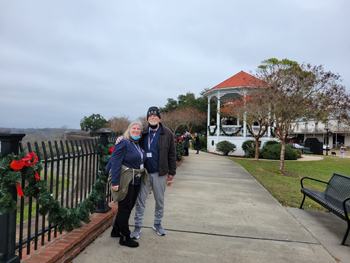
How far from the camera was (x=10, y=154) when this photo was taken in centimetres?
216

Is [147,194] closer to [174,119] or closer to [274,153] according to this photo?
[274,153]

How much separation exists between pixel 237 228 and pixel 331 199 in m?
2.04

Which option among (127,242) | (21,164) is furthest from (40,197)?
(127,242)

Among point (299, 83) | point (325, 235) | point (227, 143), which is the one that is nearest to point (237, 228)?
point (325, 235)

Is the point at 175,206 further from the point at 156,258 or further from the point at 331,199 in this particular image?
the point at 331,199

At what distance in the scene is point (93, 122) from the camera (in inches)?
2047

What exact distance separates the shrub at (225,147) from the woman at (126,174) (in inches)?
667

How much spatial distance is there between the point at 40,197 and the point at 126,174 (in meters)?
0.97

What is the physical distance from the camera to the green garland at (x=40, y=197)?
207cm

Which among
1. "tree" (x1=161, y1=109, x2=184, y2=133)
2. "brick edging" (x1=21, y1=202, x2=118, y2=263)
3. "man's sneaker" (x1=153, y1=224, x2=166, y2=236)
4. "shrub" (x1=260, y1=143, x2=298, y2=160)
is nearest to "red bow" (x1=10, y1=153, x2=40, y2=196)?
"brick edging" (x1=21, y1=202, x2=118, y2=263)

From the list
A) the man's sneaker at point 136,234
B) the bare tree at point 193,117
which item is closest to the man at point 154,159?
the man's sneaker at point 136,234

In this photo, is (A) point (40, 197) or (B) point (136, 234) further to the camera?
(B) point (136, 234)

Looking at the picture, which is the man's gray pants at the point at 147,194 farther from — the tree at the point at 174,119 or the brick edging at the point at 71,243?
the tree at the point at 174,119

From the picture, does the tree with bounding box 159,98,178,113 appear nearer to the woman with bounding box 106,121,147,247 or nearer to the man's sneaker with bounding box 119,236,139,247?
the woman with bounding box 106,121,147,247
